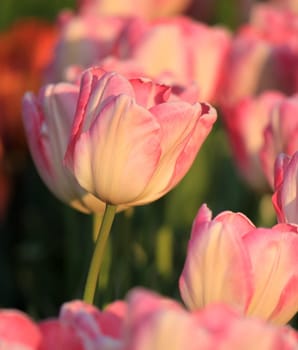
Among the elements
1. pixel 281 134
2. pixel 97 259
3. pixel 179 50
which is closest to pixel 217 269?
pixel 97 259

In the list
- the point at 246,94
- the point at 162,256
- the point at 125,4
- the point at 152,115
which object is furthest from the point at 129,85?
the point at 125,4

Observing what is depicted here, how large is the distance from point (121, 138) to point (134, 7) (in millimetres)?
849

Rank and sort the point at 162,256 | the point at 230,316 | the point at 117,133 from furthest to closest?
the point at 162,256 < the point at 117,133 < the point at 230,316

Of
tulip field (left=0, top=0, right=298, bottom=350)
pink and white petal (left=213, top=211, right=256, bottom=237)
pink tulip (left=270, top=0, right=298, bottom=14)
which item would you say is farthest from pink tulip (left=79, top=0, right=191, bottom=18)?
pink and white petal (left=213, top=211, right=256, bottom=237)

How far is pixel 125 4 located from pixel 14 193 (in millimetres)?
292

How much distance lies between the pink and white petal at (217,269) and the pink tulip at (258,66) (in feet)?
1.93

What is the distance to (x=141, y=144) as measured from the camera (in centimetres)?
67

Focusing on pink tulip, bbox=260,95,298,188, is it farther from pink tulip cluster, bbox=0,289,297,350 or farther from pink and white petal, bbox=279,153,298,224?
pink tulip cluster, bbox=0,289,297,350

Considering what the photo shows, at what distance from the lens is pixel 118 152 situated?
0.68 metres

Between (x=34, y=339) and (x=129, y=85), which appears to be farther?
(x=129, y=85)

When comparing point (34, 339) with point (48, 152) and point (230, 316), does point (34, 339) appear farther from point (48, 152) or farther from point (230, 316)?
point (48, 152)

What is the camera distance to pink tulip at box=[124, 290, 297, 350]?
16.8 inches

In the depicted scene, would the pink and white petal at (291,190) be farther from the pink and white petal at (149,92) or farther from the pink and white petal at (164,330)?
the pink and white petal at (164,330)

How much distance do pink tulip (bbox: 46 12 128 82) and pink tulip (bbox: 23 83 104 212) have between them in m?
0.37
